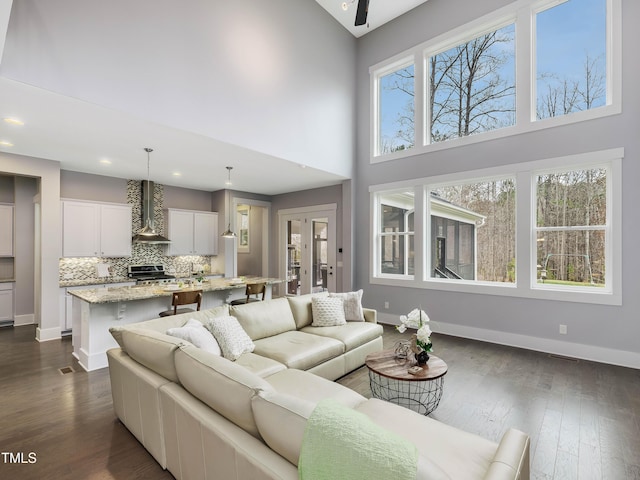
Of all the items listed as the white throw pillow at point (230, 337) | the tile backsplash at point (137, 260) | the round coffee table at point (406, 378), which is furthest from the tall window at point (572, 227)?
the tile backsplash at point (137, 260)

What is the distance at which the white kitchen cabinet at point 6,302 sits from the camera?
5.62 meters

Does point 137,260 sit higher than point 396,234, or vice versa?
point 396,234

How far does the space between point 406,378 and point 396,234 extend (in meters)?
3.88

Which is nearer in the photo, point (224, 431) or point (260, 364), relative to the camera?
point (224, 431)

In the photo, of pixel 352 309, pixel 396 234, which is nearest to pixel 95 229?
pixel 352 309

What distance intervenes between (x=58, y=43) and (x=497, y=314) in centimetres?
613

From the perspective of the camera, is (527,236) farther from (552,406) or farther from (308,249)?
(308,249)

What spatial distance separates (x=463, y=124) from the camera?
5.33 metres

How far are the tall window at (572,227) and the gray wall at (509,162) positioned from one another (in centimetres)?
28

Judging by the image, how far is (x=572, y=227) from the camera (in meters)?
4.25

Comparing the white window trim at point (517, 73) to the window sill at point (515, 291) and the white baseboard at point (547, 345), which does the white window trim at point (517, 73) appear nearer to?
the window sill at point (515, 291)

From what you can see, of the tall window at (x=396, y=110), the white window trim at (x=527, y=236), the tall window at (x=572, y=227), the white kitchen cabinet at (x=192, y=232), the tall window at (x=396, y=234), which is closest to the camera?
the white window trim at (x=527, y=236)

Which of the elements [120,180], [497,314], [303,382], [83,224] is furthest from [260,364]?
[120,180]

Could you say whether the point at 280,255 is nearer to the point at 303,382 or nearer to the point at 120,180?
the point at 120,180
